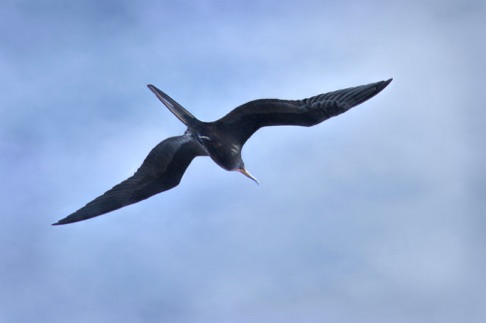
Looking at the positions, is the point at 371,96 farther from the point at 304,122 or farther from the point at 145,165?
the point at 145,165

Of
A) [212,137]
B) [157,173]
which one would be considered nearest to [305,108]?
[212,137]

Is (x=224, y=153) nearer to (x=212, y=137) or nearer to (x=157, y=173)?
(x=212, y=137)

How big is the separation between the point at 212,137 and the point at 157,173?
1.89 m

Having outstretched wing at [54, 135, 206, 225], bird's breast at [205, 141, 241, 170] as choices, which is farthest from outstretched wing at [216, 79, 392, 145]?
outstretched wing at [54, 135, 206, 225]

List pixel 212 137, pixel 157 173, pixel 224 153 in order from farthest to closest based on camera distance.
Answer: pixel 157 173 → pixel 224 153 → pixel 212 137

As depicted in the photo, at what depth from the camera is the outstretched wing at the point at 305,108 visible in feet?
→ 68.0

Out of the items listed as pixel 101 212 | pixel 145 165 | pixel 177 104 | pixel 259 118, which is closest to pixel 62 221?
pixel 101 212

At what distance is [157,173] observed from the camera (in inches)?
882

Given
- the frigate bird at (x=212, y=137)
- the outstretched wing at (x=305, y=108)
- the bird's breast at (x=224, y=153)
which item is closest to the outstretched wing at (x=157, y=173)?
the frigate bird at (x=212, y=137)

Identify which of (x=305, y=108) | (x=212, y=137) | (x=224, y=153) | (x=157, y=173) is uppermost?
(x=305, y=108)

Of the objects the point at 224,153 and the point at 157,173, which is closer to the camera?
the point at 224,153

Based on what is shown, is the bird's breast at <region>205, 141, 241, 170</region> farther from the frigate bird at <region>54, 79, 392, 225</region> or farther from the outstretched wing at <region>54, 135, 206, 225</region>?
the outstretched wing at <region>54, 135, 206, 225</region>

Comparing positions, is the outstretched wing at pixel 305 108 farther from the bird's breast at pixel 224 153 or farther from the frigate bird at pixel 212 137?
the bird's breast at pixel 224 153

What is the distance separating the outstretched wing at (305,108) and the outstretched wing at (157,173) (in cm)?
188
